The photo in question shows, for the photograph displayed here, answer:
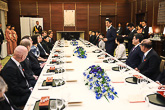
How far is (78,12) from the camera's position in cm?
1318

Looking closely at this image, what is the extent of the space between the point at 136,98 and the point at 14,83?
61.6 inches

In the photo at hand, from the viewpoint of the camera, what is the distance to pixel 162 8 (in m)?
8.62

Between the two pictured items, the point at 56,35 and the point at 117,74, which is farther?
the point at 56,35

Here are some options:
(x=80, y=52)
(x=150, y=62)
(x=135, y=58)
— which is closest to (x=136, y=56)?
(x=135, y=58)

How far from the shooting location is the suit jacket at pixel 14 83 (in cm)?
253

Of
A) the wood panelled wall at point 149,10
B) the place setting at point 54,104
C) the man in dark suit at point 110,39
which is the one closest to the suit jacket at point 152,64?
the place setting at point 54,104

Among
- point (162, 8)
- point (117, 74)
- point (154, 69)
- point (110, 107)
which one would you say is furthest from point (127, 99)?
point (162, 8)

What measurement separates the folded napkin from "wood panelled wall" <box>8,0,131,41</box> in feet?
37.7

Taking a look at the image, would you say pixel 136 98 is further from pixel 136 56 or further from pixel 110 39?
pixel 110 39

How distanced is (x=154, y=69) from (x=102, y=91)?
181 cm

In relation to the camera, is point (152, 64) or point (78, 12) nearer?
point (152, 64)

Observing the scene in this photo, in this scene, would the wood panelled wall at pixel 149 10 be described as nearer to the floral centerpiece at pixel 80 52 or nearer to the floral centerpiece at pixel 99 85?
the floral centerpiece at pixel 80 52

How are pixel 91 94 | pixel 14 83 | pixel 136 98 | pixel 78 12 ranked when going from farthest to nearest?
pixel 78 12
pixel 14 83
pixel 91 94
pixel 136 98

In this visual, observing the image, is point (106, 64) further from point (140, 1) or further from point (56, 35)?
point (56, 35)
